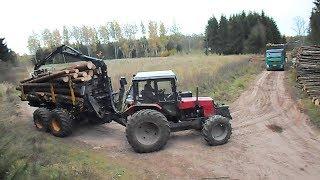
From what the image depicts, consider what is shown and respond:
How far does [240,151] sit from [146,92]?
3.32 metres

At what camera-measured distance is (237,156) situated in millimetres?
11305

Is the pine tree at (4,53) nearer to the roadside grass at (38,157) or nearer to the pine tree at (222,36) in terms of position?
the roadside grass at (38,157)

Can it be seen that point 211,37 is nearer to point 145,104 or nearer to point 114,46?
point 114,46

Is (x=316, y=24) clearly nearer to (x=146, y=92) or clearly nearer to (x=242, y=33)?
(x=242, y=33)

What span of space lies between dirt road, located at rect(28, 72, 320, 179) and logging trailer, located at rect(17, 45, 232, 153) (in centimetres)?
49

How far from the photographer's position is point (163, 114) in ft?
41.2

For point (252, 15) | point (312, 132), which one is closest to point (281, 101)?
point (312, 132)

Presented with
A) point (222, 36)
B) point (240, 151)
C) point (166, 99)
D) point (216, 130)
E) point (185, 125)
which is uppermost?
point (222, 36)

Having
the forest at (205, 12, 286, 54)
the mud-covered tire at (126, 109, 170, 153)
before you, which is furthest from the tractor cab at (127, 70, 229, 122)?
the forest at (205, 12, 286, 54)

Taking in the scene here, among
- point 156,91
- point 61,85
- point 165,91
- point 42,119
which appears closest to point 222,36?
point 61,85

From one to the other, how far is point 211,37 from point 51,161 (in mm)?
→ 65526

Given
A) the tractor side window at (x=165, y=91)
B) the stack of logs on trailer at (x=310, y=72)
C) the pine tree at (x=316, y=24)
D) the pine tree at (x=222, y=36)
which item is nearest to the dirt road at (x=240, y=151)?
the tractor side window at (x=165, y=91)

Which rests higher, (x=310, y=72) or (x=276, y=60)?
(x=310, y=72)

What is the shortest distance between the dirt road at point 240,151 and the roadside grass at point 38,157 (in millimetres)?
743
